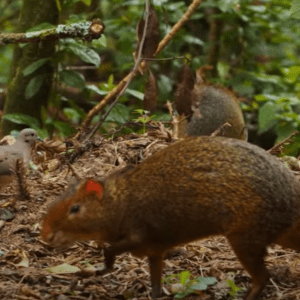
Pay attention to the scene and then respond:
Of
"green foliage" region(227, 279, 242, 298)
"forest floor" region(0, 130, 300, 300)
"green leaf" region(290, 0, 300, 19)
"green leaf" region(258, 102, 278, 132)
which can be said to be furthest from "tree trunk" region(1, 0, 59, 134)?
"green foliage" region(227, 279, 242, 298)

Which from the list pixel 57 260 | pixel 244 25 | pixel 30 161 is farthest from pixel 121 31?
pixel 57 260

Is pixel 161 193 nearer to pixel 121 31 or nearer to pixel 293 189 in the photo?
pixel 293 189

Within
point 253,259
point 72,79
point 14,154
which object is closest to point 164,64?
point 72,79

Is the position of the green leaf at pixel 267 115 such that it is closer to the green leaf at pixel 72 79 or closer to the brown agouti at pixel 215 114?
the brown agouti at pixel 215 114

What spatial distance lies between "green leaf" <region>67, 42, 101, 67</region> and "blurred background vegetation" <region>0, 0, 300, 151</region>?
0.01 meters

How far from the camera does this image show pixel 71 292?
149 inches

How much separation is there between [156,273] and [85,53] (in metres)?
3.41

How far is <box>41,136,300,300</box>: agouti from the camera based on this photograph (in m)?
3.52

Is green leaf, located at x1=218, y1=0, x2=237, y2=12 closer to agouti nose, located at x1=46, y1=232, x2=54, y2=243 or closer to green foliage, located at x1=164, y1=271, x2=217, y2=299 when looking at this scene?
green foliage, located at x1=164, y1=271, x2=217, y2=299

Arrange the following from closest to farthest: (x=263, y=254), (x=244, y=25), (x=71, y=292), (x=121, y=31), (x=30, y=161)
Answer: (x=263, y=254) < (x=71, y=292) < (x=30, y=161) < (x=121, y=31) < (x=244, y=25)

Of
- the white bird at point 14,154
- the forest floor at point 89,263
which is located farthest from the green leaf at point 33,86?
the forest floor at point 89,263

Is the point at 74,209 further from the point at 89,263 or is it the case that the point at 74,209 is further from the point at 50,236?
the point at 89,263

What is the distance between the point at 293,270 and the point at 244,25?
6475mm

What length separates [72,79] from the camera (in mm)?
6973
